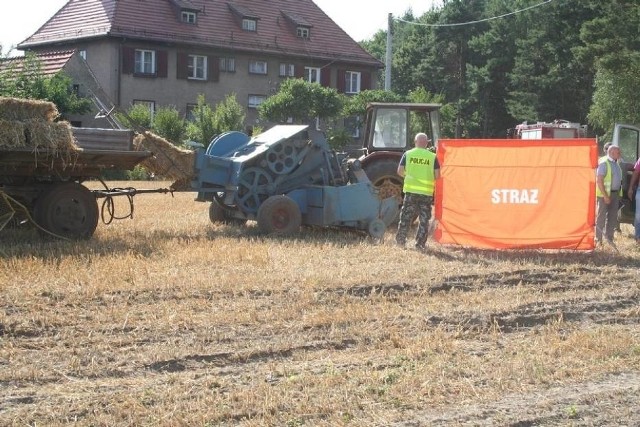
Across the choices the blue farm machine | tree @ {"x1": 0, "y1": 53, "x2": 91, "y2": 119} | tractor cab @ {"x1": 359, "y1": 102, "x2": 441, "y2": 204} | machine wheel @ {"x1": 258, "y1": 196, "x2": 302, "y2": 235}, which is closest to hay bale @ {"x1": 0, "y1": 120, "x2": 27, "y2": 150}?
the blue farm machine

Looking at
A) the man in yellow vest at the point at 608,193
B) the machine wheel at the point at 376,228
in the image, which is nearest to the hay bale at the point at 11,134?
the machine wheel at the point at 376,228

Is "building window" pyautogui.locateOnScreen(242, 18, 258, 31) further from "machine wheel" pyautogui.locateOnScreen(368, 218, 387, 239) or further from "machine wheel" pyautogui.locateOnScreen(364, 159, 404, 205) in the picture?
"machine wheel" pyautogui.locateOnScreen(368, 218, 387, 239)

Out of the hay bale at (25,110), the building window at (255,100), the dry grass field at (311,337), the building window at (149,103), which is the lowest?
the dry grass field at (311,337)

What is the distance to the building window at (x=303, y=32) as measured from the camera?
5057 cm

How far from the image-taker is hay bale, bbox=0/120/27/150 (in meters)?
11.7

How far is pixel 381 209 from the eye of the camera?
48.8 ft

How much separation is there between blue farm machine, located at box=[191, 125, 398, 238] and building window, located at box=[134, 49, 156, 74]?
3029 centimetres

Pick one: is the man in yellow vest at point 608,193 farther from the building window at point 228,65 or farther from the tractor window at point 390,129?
the building window at point 228,65

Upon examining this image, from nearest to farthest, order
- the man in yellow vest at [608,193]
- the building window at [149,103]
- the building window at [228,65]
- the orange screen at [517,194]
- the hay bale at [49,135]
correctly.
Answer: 1. the hay bale at [49,135]
2. the orange screen at [517,194]
3. the man in yellow vest at [608,193]
4. the building window at [149,103]
5. the building window at [228,65]

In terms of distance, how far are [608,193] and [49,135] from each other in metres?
7.72

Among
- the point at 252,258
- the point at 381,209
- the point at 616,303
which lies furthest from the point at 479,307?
the point at 381,209

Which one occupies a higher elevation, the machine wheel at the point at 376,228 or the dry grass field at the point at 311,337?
the machine wheel at the point at 376,228

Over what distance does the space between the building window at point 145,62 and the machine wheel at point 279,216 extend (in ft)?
103

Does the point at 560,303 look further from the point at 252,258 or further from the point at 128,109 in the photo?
the point at 128,109
